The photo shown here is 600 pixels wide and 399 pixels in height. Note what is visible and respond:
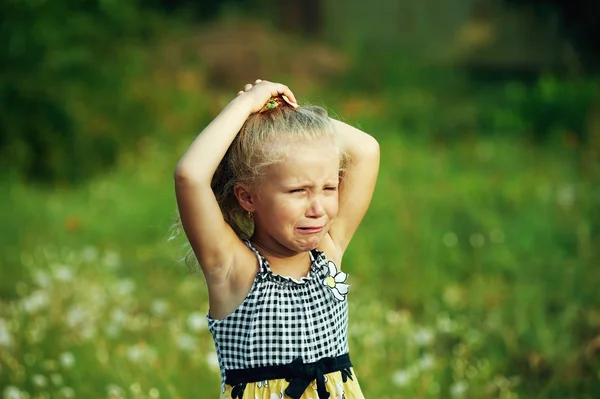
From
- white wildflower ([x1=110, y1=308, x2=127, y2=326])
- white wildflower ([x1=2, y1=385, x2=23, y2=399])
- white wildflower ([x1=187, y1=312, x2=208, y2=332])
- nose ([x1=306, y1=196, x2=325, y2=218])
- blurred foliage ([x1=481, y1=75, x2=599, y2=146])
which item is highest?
blurred foliage ([x1=481, y1=75, x2=599, y2=146])

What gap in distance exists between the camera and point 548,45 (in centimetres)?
1179

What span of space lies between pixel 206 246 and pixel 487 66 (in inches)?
Answer: 389

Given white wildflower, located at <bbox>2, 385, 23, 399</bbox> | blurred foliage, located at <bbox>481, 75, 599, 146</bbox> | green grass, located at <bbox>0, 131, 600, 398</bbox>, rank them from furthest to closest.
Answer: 1. blurred foliage, located at <bbox>481, 75, 599, 146</bbox>
2. green grass, located at <bbox>0, 131, 600, 398</bbox>
3. white wildflower, located at <bbox>2, 385, 23, 399</bbox>

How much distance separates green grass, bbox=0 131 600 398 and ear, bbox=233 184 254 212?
4.97ft

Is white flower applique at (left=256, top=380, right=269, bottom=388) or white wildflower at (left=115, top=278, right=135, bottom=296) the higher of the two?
white wildflower at (left=115, top=278, right=135, bottom=296)

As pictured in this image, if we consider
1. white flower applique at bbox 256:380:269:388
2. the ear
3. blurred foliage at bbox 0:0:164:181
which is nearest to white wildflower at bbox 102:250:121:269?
blurred foliage at bbox 0:0:164:181

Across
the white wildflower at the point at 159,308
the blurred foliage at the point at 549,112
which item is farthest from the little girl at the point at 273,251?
the blurred foliage at the point at 549,112

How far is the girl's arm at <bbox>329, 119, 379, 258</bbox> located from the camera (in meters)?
2.83

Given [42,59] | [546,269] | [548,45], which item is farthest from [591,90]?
[42,59]

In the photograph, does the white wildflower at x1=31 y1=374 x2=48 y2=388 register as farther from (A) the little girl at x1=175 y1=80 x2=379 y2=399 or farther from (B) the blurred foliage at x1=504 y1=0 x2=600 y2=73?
(B) the blurred foliage at x1=504 y1=0 x2=600 y2=73

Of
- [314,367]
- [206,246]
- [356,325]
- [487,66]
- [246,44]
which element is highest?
[246,44]

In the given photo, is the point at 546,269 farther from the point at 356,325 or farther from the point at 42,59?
the point at 42,59

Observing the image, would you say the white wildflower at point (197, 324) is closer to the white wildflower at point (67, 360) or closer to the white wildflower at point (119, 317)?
the white wildflower at point (119, 317)

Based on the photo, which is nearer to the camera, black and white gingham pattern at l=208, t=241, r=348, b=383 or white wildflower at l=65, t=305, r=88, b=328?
black and white gingham pattern at l=208, t=241, r=348, b=383
